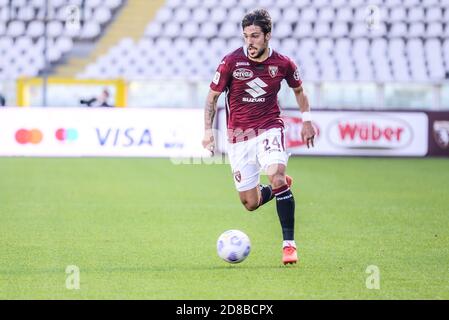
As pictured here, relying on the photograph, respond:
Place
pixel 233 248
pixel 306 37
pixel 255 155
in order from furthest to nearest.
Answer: pixel 306 37 < pixel 255 155 < pixel 233 248

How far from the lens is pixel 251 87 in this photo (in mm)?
9375

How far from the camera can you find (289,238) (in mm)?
9086

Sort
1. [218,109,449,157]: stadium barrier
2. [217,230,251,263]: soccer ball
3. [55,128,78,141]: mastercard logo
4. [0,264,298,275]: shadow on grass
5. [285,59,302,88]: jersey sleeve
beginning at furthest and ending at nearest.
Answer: [218,109,449,157]: stadium barrier
[55,128,78,141]: mastercard logo
[285,59,302,88]: jersey sleeve
[217,230,251,263]: soccer ball
[0,264,298,275]: shadow on grass

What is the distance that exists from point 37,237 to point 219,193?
19.6 ft

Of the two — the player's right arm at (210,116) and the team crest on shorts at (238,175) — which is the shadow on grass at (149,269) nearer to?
the team crest on shorts at (238,175)

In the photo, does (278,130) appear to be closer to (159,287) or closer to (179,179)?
(159,287)

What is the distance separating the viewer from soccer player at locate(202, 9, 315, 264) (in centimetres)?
917

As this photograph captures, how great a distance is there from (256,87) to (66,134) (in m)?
15.2

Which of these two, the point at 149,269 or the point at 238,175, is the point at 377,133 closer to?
the point at 238,175

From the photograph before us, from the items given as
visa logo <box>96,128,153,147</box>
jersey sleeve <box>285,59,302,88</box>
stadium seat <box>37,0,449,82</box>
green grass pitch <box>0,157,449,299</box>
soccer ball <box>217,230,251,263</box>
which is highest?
Answer: stadium seat <box>37,0,449,82</box>

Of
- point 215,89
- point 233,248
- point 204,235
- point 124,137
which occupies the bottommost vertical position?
point 204,235

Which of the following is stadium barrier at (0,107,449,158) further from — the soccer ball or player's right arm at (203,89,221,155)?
the soccer ball

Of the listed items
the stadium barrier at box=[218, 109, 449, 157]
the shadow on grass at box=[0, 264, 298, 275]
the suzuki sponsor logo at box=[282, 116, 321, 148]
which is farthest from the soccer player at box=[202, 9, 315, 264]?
the stadium barrier at box=[218, 109, 449, 157]

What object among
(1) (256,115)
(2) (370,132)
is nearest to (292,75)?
(1) (256,115)
